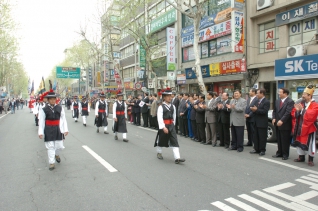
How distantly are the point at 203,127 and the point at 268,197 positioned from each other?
540 centimetres

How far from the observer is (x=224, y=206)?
13.1ft

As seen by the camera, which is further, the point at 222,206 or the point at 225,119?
the point at 225,119

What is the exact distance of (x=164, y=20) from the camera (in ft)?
86.3

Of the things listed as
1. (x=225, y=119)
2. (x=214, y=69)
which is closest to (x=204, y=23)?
(x=214, y=69)

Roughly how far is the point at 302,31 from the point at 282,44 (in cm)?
117

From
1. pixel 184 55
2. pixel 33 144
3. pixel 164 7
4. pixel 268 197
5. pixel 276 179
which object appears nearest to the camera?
pixel 268 197

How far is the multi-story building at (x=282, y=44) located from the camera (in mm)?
13541

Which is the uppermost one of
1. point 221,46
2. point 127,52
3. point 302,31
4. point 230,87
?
point 127,52

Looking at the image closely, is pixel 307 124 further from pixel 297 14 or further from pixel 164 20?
pixel 164 20

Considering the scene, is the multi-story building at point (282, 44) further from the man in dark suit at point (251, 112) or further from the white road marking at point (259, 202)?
the white road marking at point (259, 202)

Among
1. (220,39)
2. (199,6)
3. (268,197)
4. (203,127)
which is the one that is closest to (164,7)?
(220,39)

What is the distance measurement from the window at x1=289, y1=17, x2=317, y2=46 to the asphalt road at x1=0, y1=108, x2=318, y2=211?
8.74 metres

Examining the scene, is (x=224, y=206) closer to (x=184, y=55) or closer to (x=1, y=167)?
(x=1, y=167)

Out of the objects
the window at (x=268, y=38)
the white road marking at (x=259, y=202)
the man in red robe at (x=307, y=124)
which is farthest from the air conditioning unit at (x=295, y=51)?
the white road marking at (x=259, y=202)
